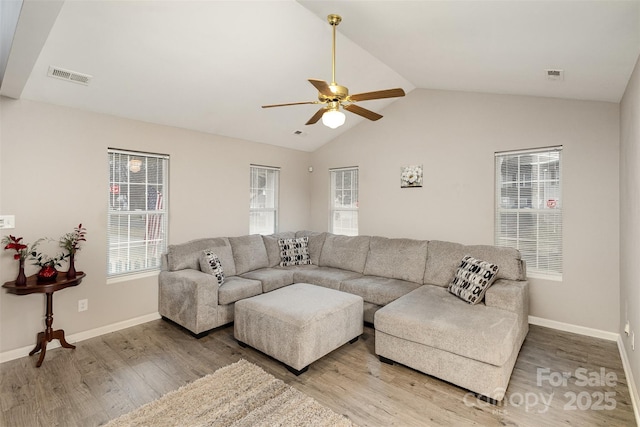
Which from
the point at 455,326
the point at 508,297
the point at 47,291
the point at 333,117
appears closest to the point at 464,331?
the point at 455,326

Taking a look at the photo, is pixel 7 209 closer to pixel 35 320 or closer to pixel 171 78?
pixel 35 320

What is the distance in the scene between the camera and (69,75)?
9.08 ft

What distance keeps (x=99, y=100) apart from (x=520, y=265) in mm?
4715

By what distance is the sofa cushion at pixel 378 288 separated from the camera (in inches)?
140

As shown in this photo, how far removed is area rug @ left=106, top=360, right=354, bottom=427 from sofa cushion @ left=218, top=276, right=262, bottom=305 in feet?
3.41

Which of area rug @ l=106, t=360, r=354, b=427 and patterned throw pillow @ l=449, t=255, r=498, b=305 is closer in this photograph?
area rug @ l=106, t=360, r=354, b=427

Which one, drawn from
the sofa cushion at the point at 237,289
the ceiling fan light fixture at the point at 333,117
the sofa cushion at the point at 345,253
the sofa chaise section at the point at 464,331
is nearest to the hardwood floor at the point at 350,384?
the sofa chaise section at the point at 464,331

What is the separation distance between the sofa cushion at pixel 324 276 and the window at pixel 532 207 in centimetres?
201

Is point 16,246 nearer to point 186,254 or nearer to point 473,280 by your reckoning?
point 186,254

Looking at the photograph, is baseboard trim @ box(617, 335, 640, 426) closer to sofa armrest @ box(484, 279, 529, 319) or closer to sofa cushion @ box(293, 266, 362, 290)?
sofa armrest @ box(484, 279, 529, 319)

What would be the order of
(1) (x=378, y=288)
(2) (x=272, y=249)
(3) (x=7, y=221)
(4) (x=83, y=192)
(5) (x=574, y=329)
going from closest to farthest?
(3) (x=7, y=221), (4) (x=83, y=192), (5) (x=574, y=329), (1) (x=378, y=288), (2) (x=272, y=249)

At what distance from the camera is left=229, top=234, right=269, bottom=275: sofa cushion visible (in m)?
4.33

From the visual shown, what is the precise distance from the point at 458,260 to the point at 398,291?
31.8 inches

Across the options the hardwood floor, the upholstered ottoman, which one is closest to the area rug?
the hardwood floor
